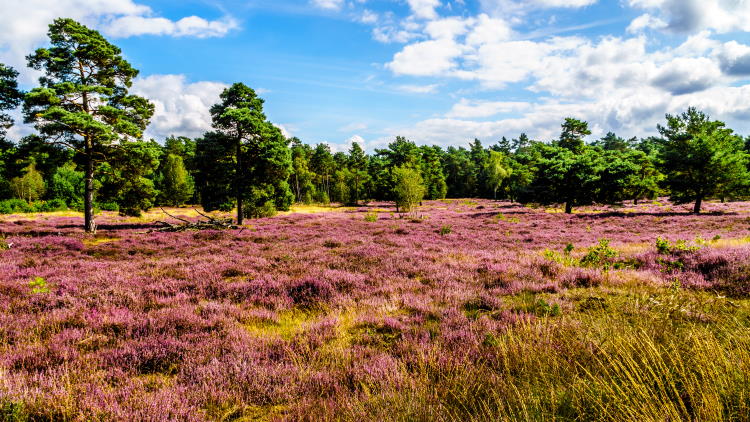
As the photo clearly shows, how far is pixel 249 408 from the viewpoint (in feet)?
11.0

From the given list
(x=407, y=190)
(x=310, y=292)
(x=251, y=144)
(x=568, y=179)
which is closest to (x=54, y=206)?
(x=251, y=144)

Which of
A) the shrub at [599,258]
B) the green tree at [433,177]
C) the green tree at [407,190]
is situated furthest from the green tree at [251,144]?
the green tree at [433,177]

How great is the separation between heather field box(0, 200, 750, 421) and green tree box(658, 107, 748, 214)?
97.0ft

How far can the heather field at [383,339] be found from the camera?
282 cm

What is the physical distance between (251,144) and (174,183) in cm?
5053

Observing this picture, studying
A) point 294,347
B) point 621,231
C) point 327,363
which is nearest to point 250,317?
point 294,347

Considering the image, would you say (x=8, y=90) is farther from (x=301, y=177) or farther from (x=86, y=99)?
(x=301, y=177)

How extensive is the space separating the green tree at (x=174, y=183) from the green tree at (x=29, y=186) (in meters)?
20.9

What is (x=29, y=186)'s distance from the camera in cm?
5994

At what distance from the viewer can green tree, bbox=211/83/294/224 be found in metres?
22.3

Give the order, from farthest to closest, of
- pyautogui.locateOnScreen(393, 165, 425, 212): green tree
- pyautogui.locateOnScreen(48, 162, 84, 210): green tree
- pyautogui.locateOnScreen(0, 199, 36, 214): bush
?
pyautogui.locateOnScreen(48, 162, 84, 210): green tree, pyautogui.locateOnScreen(0, 199, 36, 214): bush, pyautogui.locateOnScreen(393, 165, 425, 212): green tree

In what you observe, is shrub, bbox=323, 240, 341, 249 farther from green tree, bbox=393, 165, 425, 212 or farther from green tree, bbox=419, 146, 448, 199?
green tree, bbox=419, 146, 448, 199

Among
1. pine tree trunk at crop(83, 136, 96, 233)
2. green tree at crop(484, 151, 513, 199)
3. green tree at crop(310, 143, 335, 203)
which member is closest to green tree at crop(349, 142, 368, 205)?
green tree at crop(310, 143, 335, 203)

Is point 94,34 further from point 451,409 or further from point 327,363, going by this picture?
point 451,409
